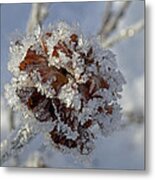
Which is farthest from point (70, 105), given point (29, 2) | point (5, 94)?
point (29, 2)

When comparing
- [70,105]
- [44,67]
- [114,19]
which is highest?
[114,19]

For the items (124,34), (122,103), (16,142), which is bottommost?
(16,142)

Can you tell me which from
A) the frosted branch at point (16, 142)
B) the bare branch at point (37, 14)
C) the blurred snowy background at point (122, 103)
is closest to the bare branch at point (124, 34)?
the blurred snowy background at point (122, 103)

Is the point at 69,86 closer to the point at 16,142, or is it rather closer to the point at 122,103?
the point at 122,103

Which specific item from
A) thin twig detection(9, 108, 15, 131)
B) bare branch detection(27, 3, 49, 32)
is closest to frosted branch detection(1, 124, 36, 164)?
thin twig detection(9, 108, 15, 131)

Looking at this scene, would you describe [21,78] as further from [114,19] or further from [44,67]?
[114,19]

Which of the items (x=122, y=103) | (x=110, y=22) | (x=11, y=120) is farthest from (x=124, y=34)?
(x=11, y=120)
